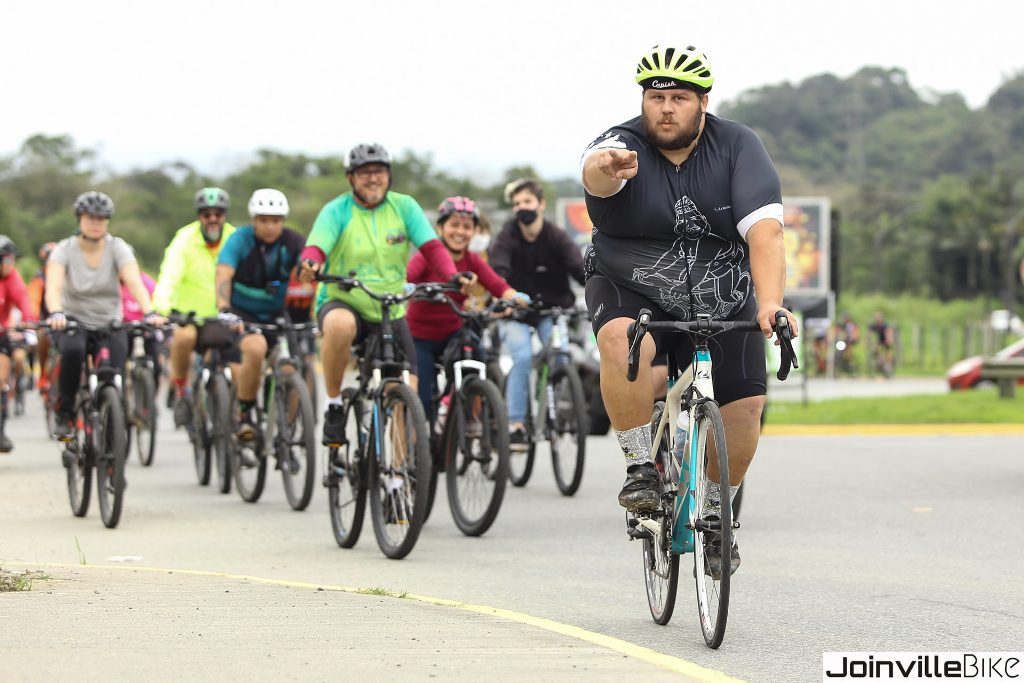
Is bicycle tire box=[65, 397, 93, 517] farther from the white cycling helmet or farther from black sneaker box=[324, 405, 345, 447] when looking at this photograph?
black sneaker box=[324, 405, 345, 447]

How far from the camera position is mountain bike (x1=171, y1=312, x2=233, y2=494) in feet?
40.9

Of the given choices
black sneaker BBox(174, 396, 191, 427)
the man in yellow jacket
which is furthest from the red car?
the man in yellow jacket

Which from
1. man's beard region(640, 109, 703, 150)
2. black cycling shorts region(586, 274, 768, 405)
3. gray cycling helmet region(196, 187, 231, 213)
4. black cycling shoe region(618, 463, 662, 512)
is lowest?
black cycling shoe region(618, 463, 662, 512)

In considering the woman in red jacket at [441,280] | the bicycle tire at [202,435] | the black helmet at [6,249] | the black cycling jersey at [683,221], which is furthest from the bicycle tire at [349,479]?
the black helmet at [6,249]

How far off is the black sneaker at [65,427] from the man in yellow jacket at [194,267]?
180 centimetres

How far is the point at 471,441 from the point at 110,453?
2.39 metres

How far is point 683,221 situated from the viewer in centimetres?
651

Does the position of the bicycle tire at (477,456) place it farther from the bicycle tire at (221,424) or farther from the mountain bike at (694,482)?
the bicycle tire at (221,424)

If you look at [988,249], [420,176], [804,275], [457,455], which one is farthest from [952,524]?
[420,176]

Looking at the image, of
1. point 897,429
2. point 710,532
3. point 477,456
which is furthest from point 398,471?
point 897,429

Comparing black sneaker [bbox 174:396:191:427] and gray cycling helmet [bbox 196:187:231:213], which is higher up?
gray cycling helmet [bbox 196:187:231:213]

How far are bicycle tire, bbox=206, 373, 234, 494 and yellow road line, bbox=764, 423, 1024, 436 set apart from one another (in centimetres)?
823

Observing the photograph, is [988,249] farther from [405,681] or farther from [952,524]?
[405,681]

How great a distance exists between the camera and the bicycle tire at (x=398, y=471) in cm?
867
